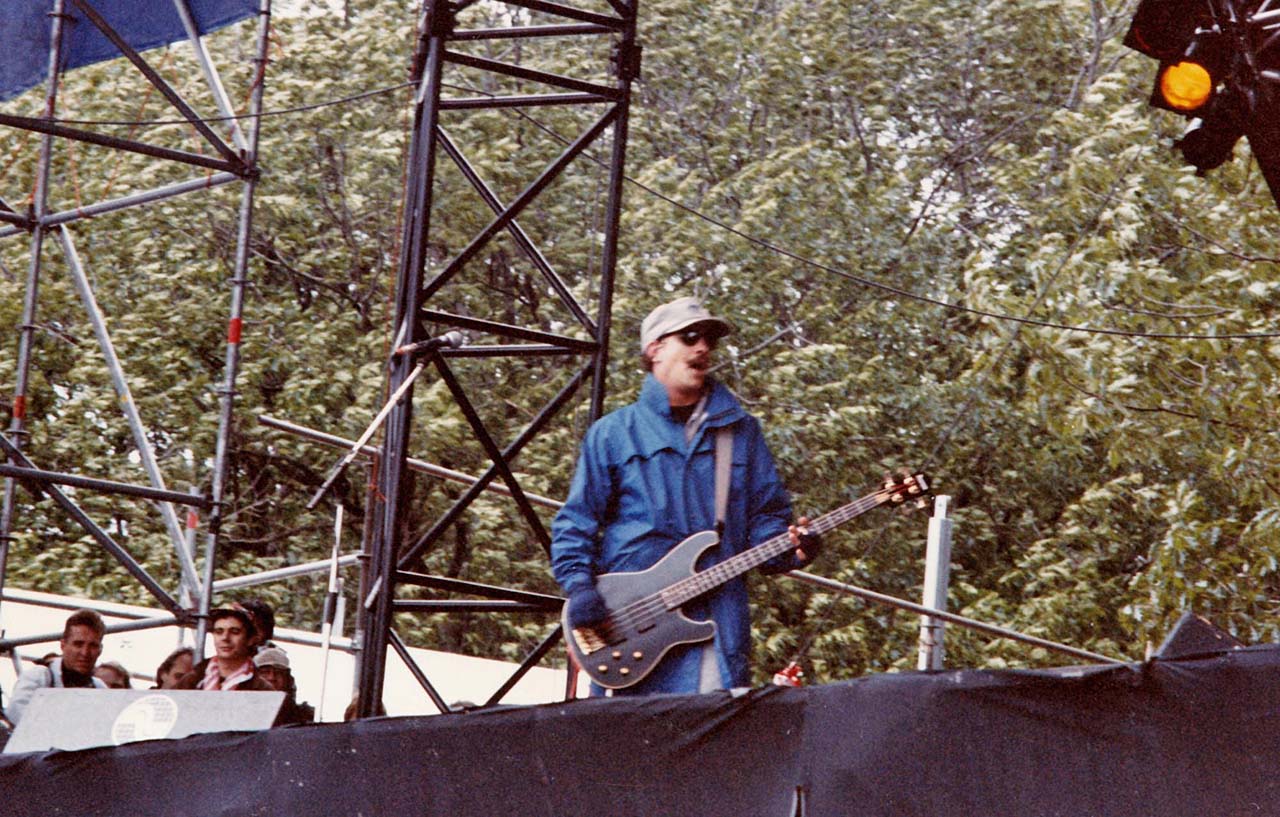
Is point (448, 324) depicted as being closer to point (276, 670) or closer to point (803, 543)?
point (276, 670)

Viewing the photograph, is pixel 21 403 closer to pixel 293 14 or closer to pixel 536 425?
pixel 536 425

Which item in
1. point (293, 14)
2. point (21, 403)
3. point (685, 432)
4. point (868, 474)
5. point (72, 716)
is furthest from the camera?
point (293, 14)

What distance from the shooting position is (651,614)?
505cm

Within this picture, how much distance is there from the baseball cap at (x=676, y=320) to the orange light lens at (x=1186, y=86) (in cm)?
190

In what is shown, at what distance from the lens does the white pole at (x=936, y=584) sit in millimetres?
6754

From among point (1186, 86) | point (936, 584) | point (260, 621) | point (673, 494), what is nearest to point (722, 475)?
point (673, 494)

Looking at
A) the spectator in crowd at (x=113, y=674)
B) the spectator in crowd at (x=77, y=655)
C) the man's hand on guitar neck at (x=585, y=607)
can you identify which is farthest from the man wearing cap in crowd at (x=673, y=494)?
the spectator in crowd at (x=113, y=674)

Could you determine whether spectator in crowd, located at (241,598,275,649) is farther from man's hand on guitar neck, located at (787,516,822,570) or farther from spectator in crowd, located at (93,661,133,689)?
man's hand on guitar neck, located at (787,516,822,570)

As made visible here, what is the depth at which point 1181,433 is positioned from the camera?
1145cm

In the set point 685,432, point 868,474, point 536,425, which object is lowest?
point 868,474

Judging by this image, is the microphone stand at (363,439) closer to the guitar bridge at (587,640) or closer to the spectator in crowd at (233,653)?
the spectator in crowd at (233,653)

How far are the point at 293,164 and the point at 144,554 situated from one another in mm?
3968

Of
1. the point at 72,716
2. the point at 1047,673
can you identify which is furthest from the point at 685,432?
the point at 1047,673

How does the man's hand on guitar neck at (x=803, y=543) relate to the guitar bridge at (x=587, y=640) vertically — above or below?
above
